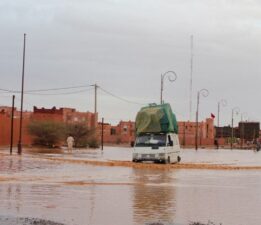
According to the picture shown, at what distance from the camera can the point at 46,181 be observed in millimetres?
Result: 22797

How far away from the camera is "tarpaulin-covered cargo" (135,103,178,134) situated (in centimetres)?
3875

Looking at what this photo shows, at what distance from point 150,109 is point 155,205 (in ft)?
78.1

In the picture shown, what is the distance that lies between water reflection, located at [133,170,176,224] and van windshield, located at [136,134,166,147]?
12.2m

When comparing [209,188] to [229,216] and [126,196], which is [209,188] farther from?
[229,216]

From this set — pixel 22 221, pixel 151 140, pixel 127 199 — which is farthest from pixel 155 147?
pixel 22 221

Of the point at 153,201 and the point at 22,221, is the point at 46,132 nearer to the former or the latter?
the point at 153,201

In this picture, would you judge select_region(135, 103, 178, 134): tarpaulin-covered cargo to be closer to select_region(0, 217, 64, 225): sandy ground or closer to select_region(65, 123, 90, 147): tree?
select_region(0, 217, 64, 225): sandy ground

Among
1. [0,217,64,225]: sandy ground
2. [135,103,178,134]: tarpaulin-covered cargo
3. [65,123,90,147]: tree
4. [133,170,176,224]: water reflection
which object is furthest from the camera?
[65,123,90,147]: tree

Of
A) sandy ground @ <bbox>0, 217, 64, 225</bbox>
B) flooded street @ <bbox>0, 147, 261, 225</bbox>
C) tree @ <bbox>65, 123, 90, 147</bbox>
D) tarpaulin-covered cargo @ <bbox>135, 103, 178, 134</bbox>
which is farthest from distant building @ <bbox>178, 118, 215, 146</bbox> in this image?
sandy ground @ <bbox>0, 217, 64, 225</bbox>

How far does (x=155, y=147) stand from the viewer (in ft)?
124

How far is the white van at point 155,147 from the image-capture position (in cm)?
3759

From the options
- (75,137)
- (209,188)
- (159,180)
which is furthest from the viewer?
(75,137)

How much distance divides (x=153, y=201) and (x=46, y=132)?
55.4 meters

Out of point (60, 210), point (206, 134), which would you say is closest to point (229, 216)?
point (60, 210)
